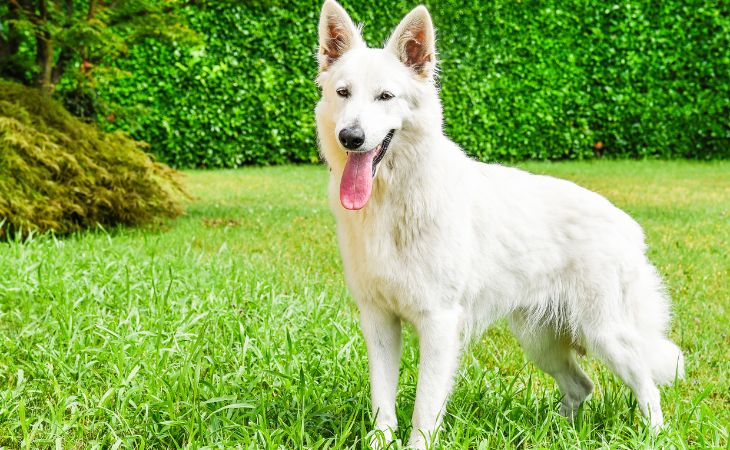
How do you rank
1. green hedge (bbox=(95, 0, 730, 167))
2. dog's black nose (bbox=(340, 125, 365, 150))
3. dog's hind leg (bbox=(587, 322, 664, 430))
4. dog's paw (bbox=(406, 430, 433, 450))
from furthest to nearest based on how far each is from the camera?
green hedge (bbox=(95, 0, 730, 167)) → dog's hind leg (bbox=(587, 322, 664, 430)) → dog's paw (bbox=(406, 430, 433, 450)) → dog's black nose (bbox=(340, 125, 365, 150))

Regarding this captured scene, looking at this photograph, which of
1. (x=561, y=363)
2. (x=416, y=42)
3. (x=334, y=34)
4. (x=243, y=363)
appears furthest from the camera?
(x=243, y=363)

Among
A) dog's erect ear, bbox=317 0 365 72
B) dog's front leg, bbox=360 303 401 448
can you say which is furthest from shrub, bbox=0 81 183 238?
dog's front leg, bbox=360 303 401 448

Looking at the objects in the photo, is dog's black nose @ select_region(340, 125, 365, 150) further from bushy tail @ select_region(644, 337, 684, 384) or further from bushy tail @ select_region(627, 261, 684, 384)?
bushy tail @ select_region(644, 337, 684, 384)

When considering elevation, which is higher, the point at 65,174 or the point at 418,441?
the point at 418,441

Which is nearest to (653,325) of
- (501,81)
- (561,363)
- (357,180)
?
(561,363)

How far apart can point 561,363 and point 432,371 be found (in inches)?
30.9

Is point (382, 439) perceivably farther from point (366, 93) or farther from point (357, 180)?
point (366, 93)

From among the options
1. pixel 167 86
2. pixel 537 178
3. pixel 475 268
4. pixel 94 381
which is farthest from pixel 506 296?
pixel 167 86

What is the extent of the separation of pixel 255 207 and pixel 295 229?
1263 millimetres

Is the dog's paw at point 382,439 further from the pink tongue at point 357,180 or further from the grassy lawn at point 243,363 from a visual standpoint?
the pink tongue at point 357,180

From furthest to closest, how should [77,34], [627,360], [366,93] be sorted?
[77,34] < [627,360] < [366,93]

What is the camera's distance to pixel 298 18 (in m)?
10.8

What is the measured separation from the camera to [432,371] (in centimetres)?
257

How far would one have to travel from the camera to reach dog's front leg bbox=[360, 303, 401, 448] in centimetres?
264
